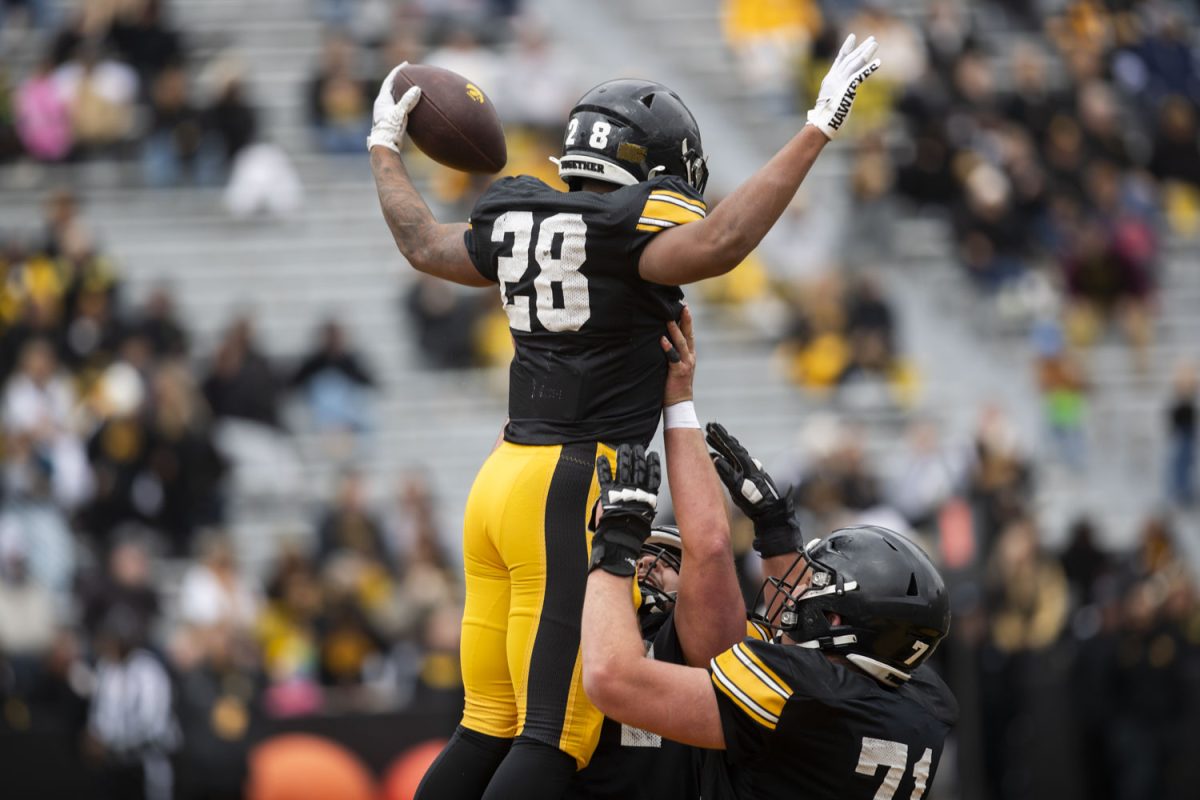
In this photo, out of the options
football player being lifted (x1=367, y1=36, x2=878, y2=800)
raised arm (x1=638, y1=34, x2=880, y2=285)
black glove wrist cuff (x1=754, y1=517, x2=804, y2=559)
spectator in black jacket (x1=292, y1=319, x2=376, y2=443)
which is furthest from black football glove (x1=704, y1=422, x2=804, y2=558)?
spectator in black jacket (x1=292, y1=319, x2=376, y2=443)

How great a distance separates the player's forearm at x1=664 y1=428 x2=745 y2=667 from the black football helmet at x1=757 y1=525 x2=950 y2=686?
0.16m

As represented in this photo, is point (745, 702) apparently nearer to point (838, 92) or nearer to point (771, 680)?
point (771, 680)

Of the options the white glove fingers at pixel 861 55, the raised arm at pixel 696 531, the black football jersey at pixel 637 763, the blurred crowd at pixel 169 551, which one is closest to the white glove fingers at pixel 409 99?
the raised arm at pixel 696 531

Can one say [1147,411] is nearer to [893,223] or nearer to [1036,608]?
[893,223]

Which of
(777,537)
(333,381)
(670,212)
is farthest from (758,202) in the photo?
(333,381)

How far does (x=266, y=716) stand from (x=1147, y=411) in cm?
858

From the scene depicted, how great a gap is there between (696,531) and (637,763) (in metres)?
0.72

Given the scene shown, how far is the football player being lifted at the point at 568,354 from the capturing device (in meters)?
4.58

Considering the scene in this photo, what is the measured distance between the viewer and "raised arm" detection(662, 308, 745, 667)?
15.3 ft

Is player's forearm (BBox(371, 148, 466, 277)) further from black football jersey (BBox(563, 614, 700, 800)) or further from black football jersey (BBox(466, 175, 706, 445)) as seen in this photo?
black football jersey (BBox(563, 614, 700, 800))

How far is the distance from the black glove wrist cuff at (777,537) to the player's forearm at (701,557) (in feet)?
1.09

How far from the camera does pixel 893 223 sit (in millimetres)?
16359

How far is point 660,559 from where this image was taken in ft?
17.5

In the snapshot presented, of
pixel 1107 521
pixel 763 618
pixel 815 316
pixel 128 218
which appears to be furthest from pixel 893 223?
pixel 763 618
